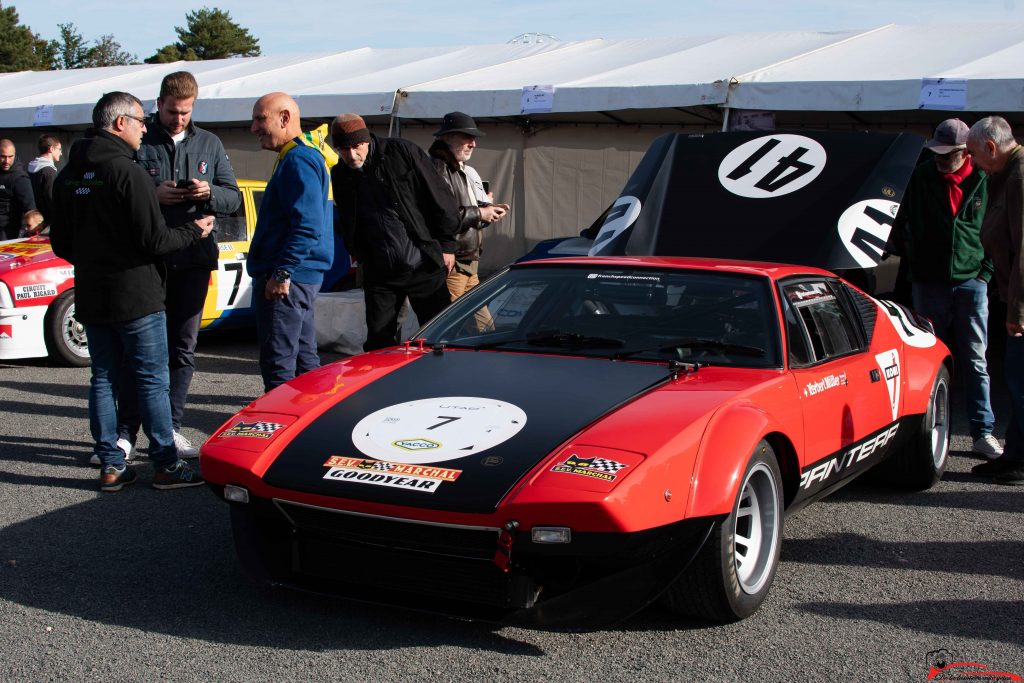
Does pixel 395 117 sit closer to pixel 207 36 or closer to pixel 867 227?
pixel 867 227

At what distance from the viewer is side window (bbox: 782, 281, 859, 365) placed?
4023 millimetres

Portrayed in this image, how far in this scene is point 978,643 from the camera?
327 cm

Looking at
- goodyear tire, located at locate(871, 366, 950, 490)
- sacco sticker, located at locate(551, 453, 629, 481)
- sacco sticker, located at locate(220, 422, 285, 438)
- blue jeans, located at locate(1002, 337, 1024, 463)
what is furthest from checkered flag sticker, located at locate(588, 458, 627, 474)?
blue jeans, located at locate(1002, 337, 1024, 463)

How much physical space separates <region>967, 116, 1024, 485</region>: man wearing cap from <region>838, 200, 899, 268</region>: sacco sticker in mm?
716

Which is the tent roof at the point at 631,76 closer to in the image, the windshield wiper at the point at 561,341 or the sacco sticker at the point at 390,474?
the windshield wiper at the point at 561,341

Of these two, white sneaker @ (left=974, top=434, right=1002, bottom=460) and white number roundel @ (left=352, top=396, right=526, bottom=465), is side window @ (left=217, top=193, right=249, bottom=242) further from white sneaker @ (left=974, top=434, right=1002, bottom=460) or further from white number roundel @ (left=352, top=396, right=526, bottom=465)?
white sneaker @ (left=974, top=434, right=1002, bottom=460)

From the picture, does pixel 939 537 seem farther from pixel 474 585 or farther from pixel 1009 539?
pixel 474 585

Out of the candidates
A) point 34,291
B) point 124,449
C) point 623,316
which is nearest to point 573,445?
point 623,316

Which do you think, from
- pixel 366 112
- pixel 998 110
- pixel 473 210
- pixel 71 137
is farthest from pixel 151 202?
pixel 71 137

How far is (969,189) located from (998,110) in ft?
11.2

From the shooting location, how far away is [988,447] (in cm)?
570

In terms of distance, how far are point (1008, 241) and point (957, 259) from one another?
0.63 meters

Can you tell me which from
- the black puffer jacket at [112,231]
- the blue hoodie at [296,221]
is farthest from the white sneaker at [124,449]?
the blue hoodie at [296,221]

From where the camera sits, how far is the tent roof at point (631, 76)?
9.43 m
